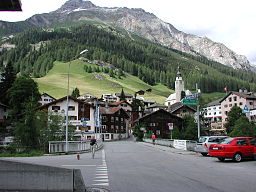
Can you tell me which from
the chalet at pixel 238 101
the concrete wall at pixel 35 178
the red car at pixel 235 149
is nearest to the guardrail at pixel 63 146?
the red car at pixel 235 149

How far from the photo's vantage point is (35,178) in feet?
28.1

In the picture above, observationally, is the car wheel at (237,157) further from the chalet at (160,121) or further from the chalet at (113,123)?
the chalet at (113,123)

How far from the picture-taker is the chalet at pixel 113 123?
99.3m

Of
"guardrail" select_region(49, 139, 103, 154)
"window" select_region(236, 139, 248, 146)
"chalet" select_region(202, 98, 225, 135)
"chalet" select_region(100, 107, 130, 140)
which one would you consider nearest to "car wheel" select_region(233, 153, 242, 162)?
"window" select_region(236, 139, 248, 146)

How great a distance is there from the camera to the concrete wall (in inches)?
335

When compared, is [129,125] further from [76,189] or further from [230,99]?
[76,189]

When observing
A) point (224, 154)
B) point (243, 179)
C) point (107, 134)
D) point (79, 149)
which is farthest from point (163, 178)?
point (107, 134)

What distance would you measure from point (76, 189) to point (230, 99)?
342 feet

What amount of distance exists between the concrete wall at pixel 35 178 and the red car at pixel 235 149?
41.6ft

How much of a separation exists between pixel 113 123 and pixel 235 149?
83764 millimetres

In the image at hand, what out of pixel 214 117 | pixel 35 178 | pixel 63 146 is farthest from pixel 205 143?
pixel 214 117

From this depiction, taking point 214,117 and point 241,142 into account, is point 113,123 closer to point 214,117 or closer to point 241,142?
point 214,117

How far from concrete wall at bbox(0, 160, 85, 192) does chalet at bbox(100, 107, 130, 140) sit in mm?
88795

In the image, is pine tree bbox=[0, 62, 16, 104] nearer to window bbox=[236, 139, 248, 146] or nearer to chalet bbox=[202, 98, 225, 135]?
window bbox=[236, 139, 248, 146]
